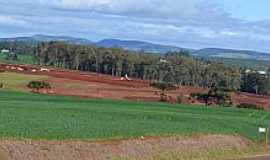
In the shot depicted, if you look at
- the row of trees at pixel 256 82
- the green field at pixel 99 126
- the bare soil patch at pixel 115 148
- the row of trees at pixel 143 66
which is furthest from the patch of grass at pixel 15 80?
the row of trees at pixel 256 82

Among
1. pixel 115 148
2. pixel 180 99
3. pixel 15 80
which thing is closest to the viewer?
pixel 115 148

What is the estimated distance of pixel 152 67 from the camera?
156 m

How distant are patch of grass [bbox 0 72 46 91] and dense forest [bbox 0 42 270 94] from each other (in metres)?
50.4

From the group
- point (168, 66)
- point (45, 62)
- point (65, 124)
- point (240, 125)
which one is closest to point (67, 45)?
point (45, 62)

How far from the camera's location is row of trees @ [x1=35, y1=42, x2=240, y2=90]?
149050 millimetres

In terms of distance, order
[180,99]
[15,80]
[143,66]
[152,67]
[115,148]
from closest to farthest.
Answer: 1. [115,148]
2. [180,99]
3. [15,80]
4. [152,67]
5. [143,66]

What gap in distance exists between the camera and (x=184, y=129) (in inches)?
1693

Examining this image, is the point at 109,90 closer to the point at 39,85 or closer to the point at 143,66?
the point at 39,85

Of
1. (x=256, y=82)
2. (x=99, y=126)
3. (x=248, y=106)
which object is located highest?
(x=99, y=126)

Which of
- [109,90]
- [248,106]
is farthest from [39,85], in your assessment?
[248,106]

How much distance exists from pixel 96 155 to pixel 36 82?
54.8m

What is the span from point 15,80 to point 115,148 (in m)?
60.5

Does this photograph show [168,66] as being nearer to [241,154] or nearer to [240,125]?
[240,125]

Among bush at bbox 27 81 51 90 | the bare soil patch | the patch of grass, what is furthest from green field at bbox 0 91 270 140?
the patch of grass
